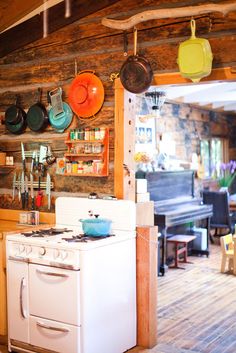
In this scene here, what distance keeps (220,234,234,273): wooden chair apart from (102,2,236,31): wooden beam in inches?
125

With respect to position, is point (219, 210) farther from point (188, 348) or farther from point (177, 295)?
point (188, 348)

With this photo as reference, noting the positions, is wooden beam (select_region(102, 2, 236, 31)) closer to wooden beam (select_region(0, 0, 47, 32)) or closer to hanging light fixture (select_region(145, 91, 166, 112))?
wooden beam (select_region(0, 0, 47, 32))

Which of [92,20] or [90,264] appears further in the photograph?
[92,20]

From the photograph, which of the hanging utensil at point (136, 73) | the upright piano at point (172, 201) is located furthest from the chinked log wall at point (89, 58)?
the upright piano at point (172, 201)

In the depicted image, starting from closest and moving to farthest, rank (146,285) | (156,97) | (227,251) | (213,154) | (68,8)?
(146,285) < (68,8) < (156,97) < (227,251) < (213,154)

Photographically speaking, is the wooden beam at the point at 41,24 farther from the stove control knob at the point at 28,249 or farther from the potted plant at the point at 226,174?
the potted plant at the point at 226,174

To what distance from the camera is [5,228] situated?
4016mm

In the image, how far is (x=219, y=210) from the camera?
777cm

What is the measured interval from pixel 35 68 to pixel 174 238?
3047mm

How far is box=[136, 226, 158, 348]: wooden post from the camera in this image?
371 cm

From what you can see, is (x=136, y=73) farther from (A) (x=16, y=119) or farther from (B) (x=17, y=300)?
(B) (x=17, y=300)

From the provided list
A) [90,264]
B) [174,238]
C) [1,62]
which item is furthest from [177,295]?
[1,62]

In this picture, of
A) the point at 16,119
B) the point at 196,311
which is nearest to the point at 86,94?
the point at 16,119

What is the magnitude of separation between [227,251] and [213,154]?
12.0 ft
